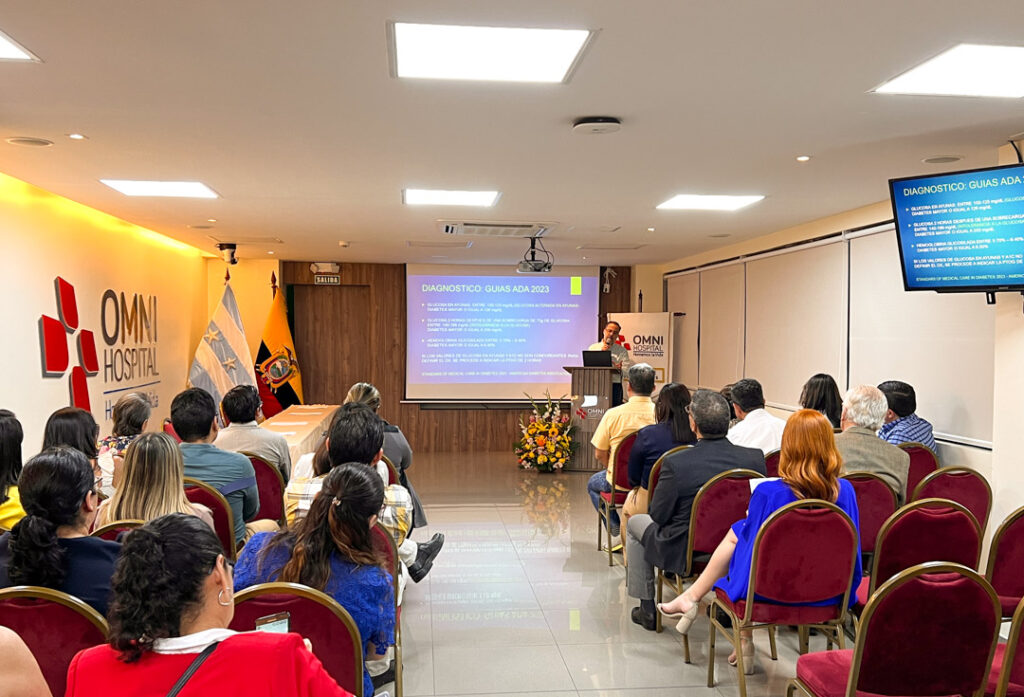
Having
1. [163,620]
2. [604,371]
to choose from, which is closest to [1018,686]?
[163,620]

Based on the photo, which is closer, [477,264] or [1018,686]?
[1018,686]

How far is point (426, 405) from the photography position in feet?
37.1

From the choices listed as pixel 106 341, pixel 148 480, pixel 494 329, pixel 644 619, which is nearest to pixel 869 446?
pixel 644 619

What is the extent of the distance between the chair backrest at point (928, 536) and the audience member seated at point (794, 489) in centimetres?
12

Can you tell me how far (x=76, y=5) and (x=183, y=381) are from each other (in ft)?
26.6

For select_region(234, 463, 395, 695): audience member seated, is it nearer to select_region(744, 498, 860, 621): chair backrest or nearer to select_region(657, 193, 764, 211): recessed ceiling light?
select_region(744, 498, 860, 621): chair backrest

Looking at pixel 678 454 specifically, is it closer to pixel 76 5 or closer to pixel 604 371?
pixel 76 5

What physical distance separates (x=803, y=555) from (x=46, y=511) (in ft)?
8.53

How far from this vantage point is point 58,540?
2.10 m

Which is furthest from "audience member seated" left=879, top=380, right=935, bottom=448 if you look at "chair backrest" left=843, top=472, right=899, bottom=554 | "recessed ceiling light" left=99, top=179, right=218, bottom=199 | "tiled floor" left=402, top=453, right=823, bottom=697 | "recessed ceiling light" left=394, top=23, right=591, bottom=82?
"recessed ceiling light" left=99, top=179, right=218, bottom=199

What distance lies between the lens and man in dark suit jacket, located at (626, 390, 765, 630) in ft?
12.4

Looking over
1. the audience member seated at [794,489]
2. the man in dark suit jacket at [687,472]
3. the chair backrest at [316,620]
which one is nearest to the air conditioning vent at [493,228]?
the man in dark suit jacket at [687,472]

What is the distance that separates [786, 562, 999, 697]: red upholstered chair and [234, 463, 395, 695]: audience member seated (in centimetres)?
139

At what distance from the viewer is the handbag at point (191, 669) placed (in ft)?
4.35
